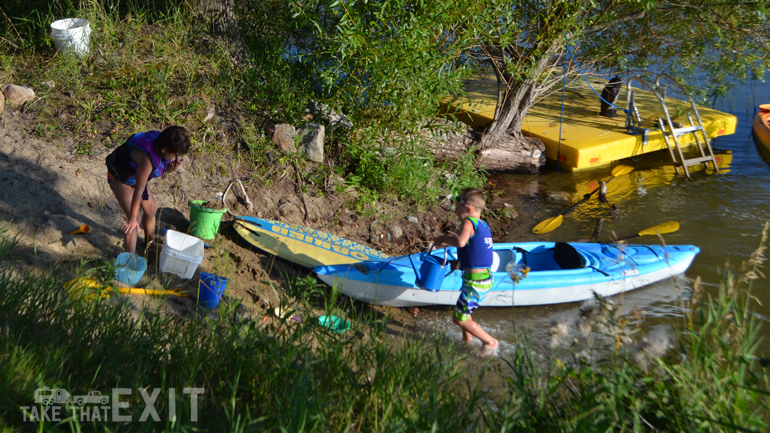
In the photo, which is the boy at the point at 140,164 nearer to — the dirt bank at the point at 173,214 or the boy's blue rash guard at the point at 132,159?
the boy's blue rash guard at the point at 132,159

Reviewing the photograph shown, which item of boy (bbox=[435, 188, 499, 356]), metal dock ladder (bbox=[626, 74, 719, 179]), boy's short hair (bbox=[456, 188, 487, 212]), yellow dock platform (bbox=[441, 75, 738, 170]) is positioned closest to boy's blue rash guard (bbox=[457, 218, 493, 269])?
boy (bbox=[435, 188, 499, 356])

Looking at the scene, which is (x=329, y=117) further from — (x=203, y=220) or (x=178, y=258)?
(x=178, y=258)

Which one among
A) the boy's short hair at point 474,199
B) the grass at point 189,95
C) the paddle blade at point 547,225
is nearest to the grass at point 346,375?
the boy's short hair at point 474,199

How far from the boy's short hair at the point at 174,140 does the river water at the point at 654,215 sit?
8.65ft

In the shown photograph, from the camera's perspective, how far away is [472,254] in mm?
4262

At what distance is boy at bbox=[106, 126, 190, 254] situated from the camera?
3799mm

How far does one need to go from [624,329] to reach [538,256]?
3.17m

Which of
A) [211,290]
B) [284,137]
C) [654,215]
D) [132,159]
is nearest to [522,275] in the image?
[211,290]

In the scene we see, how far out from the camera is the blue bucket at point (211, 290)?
396 centimetres

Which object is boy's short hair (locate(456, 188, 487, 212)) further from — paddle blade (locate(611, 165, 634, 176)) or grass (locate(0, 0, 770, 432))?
paddle blade (locate(611, 165, 634, 176))

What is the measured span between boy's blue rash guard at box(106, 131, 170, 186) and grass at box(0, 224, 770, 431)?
135 centimetres

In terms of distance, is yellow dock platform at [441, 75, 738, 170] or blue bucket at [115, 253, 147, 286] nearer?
blue bucket at [115, 253, 147, 286]

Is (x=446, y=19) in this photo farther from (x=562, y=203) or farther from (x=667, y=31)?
(x=667, y=31)

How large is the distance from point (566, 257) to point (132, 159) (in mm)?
4185
